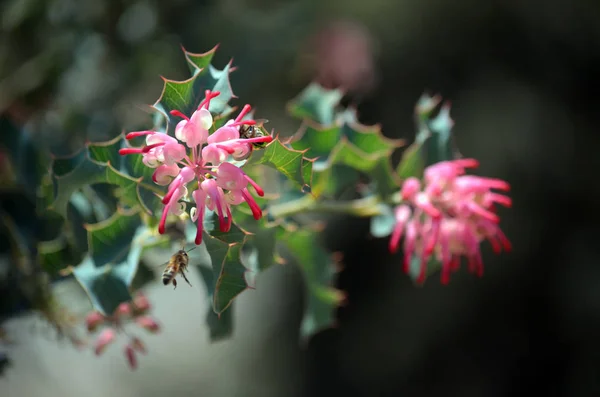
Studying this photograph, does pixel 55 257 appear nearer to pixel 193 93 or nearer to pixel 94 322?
pixel 94 322

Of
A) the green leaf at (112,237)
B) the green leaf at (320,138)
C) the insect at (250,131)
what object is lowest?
the green leaf at (112,237)

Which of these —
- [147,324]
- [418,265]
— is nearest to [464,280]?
[418,265]

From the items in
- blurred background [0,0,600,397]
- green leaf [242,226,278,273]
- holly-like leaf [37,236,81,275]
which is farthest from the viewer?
blurred background [0,0,600,397]

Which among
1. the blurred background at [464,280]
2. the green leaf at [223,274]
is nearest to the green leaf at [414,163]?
the green leaf at [223,274]

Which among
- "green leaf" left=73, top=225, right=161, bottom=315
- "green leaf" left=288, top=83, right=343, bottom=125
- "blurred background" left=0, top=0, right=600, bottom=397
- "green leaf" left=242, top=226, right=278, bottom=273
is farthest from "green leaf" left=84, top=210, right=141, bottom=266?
"blurred background" left=0, top=0, right=600, bottom=397

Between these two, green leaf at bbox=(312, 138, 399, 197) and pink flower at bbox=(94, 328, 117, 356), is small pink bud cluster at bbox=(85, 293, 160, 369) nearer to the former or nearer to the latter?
pink flower at bbox=(94, 328, 117, 356)

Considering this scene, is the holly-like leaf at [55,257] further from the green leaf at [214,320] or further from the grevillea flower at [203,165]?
the grevillea flower at [203,165]

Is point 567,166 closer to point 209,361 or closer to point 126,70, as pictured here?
point 209,361
